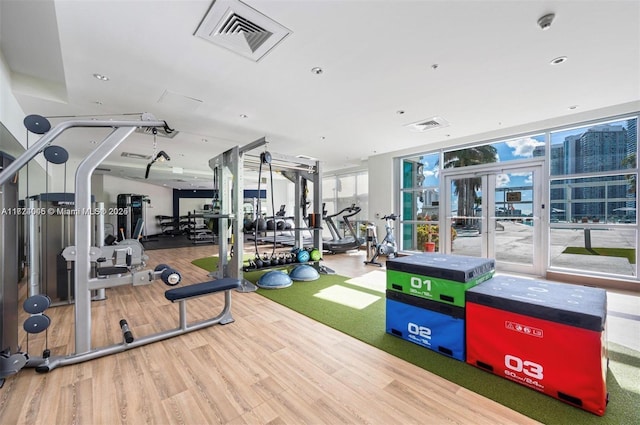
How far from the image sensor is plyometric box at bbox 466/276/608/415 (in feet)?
5.12

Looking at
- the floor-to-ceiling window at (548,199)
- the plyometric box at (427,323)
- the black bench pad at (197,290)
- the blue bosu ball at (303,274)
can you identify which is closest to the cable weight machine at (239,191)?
the blue bosu ball at (303,274)

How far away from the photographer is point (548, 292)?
196 centimetres

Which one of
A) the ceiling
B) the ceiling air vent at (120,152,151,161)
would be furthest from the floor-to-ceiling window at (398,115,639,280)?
the ceiling air vent at (120,152,151,161)

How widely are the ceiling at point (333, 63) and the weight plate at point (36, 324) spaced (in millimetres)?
2404

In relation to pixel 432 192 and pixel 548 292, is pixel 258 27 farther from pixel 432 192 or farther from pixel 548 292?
pixel 432 192

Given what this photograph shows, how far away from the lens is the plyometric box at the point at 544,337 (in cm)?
156

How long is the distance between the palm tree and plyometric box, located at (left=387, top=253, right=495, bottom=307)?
3.92 m

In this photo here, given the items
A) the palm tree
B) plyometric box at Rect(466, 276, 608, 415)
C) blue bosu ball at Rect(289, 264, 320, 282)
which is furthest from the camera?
the palm tree

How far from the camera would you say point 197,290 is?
258 centimetres

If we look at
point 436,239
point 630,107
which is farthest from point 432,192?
point 630,107

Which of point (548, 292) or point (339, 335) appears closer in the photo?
point (548, 292)

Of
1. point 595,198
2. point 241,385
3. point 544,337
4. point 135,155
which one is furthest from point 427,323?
point 135,155

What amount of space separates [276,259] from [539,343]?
12.3ft

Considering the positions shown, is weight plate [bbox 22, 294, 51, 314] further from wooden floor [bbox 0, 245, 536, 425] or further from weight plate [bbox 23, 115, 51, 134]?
weight plate [bbox 23, 115, 51, 134]
